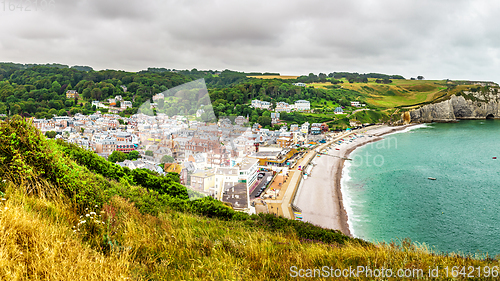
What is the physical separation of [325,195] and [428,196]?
19.3 ft

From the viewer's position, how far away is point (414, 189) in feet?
54.2

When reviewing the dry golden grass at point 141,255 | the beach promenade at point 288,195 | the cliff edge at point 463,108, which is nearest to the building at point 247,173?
the beach promenade at point 288,195

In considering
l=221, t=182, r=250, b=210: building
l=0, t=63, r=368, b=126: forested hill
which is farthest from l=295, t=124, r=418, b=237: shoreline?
l=0, t=63, r=368, b=126: forested hill

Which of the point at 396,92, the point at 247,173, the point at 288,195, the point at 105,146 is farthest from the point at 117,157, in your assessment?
the point at 396,92

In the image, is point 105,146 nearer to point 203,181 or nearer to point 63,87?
point 203,181

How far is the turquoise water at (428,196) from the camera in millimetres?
11062

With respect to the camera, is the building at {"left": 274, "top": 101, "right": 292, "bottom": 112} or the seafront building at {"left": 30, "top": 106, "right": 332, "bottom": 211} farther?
the building at {"left": 274, "top": 101, "right": 292, "bottom": 112}

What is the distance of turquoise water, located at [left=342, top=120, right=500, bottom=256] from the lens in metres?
11.1

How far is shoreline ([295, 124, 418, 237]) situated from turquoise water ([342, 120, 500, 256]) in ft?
1.58

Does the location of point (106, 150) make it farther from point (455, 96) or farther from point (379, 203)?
point (455, 96)

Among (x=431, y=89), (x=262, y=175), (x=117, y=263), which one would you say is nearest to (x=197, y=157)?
(x=262, y=175)

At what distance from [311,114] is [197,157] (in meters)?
35.4

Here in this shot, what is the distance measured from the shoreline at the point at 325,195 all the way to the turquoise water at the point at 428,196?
480mm

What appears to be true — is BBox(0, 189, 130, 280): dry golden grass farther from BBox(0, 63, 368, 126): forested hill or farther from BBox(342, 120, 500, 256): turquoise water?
BBox(0, 63, 368, 126): forested hill
